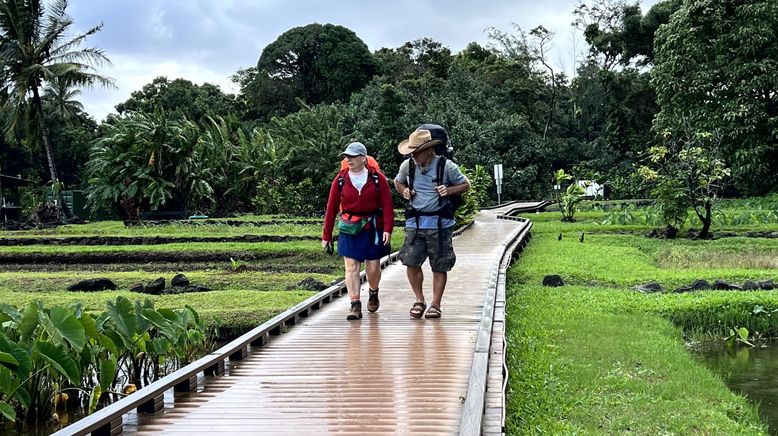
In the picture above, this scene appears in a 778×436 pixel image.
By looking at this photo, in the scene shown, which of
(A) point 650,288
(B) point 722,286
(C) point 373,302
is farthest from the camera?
(A) point 650,288

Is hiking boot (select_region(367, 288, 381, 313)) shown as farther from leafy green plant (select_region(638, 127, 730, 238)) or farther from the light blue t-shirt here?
leafy green plant (select_region(638, 127, 730, 238))

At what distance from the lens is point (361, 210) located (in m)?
7.48

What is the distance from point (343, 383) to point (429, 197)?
230 cm

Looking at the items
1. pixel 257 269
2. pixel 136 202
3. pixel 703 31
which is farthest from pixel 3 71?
pixel 703 31

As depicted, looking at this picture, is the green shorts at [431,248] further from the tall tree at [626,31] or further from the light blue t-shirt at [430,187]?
the tall tree at [626,31]

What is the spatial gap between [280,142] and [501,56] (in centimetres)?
2440

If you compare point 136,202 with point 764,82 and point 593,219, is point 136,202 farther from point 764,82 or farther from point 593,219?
point 764,82

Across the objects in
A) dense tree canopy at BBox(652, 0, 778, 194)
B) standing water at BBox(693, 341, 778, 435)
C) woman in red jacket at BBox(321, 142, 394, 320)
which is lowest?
standing water at BBox(693, 341, 778, 435)

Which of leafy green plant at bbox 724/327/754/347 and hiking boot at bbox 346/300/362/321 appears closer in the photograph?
hiking boot at bbox 346/300/362/321

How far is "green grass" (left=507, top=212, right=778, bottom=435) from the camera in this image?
540cm

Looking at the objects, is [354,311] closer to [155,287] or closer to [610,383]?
[610,383]

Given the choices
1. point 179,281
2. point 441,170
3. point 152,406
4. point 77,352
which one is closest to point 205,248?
point 179,281

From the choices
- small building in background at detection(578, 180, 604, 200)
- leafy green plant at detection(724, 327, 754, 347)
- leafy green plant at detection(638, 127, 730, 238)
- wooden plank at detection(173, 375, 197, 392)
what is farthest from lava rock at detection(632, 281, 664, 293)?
small building in background at detection(578, 180, 604, 200)

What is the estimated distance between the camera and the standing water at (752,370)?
6.70 metres
